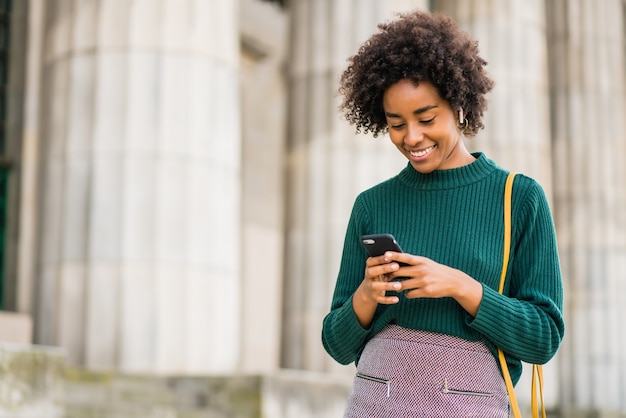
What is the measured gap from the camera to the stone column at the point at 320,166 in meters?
14.9

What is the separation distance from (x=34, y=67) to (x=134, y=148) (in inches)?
151

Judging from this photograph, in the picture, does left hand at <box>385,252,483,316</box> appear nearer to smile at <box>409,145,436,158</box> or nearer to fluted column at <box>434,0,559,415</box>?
smile at <box>409,145,436,158</box>

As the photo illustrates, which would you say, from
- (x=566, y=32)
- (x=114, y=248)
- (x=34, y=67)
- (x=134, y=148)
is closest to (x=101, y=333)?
(x=114, y=248)

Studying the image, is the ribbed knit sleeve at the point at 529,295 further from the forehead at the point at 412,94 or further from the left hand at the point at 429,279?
the forehead at the point at 412,94

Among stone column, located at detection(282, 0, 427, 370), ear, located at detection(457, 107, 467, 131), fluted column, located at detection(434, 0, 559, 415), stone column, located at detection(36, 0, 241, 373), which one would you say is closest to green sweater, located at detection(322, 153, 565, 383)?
ear, located at detection(457, 107, 467, 131)

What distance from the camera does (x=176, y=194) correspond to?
11.8 m

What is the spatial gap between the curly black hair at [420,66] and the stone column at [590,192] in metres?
15.9

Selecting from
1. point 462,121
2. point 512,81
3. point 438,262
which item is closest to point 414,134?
point 462,121

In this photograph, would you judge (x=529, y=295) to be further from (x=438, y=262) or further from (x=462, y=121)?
(x=462, y=121)

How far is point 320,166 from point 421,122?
11.6m

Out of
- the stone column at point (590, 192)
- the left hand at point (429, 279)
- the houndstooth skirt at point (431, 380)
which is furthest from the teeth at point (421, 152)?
the stone column at point (590, 192)

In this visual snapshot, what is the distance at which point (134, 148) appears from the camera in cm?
1170

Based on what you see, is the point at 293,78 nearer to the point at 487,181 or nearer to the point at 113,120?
the point at 113,120

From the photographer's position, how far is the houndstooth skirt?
11.2ft
